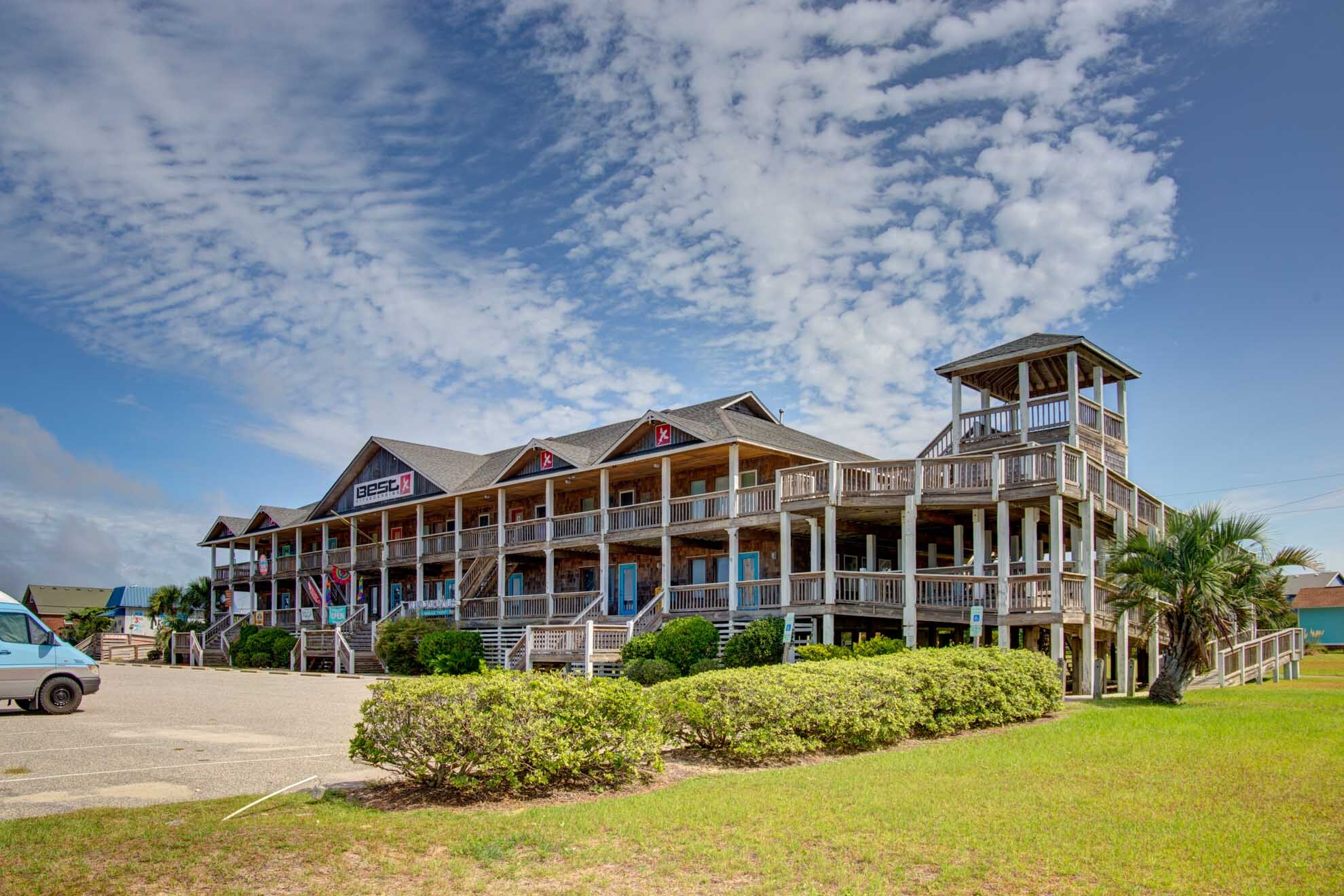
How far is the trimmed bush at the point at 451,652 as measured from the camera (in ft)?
109

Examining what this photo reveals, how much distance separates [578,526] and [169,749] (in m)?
20.9

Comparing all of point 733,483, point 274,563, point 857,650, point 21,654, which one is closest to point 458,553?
point 733,483

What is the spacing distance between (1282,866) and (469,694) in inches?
270

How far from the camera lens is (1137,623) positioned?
2431 centimetres

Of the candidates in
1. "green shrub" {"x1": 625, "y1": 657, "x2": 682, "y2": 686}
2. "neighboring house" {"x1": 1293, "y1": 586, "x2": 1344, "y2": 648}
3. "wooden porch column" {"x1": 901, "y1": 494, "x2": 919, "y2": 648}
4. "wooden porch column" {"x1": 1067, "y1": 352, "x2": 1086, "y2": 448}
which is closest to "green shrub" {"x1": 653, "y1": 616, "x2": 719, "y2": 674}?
"green shrub" {"x1": 625, "y1": 657, "x2": 682, "y2": 686}

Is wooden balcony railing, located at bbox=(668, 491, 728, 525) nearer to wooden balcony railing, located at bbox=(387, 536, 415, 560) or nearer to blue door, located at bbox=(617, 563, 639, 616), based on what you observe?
blue door, located at bbox=(617, 563, 639, 616)

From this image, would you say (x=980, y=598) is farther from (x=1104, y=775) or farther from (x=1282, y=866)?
(x=1282, y=866)

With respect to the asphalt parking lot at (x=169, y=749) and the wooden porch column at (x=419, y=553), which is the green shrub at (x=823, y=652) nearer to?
the asphalt parking lot at (x=169, y=749)

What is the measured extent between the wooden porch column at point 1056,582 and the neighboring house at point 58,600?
8371 centimetres

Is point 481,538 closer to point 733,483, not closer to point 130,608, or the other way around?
point 733,483

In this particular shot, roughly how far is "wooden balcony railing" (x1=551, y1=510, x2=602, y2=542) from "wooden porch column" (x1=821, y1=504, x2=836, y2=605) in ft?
32.1

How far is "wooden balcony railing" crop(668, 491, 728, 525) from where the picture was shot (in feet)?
95.8

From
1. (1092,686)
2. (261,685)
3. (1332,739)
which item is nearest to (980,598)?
(1092,686)

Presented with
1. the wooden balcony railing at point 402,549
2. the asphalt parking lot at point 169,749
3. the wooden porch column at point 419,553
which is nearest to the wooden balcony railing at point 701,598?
the asphalt parking lot at point 169,749
